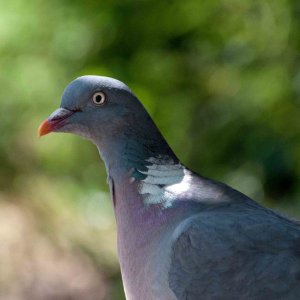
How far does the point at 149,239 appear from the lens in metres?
3.52

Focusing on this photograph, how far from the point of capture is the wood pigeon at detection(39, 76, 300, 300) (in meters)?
3.38

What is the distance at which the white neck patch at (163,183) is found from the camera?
359 cm

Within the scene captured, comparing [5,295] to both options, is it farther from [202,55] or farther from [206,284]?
[206,284]

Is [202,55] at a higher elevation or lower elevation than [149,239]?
higher

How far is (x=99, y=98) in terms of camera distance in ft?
12.3

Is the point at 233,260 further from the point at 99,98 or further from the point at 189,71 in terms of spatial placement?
the point at 189,71

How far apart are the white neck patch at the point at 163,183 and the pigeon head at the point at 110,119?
0.05m

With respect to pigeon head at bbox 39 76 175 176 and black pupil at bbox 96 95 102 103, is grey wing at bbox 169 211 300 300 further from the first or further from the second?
black pupil at bbox 96 95 102 103

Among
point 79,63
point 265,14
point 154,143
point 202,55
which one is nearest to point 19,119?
point 79,63

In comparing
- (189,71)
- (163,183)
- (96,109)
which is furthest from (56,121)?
(189,71)

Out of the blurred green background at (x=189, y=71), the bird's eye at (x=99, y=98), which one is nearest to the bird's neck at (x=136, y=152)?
the bird's eye at (x=99, y=98)

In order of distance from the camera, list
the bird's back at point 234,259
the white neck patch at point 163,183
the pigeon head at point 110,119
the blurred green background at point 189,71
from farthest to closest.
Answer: the blurred green background at point 189,71, the pigeon head at point 110,119, the white neck patch at point 163,183, the bird's back at point 234,259

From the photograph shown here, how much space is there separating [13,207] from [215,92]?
2.35m

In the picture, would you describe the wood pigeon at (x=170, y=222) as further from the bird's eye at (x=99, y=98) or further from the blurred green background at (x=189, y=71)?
the blurred green background at (x=189, y=71)
